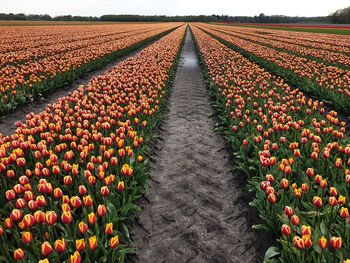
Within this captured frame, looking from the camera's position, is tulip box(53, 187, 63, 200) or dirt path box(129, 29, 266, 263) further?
dirt path box(129, 29, 266, 263)

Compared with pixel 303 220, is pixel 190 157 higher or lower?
lower

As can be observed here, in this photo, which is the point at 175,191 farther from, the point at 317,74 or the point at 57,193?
the point at 317,74

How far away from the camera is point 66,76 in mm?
15859

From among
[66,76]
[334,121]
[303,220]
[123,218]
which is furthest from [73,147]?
[66,76]

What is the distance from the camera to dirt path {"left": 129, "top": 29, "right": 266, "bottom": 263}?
456 cm

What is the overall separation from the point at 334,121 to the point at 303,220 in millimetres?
3652

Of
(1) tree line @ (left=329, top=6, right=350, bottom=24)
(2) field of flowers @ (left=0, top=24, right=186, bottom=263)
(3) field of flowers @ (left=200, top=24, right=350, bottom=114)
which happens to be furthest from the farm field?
(1) tree line @ (left=329, top=6, right=350, bottom=24)

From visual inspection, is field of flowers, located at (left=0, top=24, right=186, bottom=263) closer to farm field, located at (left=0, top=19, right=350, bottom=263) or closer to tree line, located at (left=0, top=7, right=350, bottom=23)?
farm field, located at (left=0, top=19, right=350, bottom=263)

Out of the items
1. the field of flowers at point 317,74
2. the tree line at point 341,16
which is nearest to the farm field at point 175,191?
the field of flowers at point 317,74

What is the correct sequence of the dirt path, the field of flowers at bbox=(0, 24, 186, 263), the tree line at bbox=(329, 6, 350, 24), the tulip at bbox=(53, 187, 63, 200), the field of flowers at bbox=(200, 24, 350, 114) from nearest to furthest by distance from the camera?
the field of flowers at bbox=(0, 24, 186, 263) → the tulip at bbox=(53, 187, 63, 200) → the dirt path → the field of flowers at bbox=(200, 24, 350, 114) → the tree line at bbox=(329, 6, 350, 24)

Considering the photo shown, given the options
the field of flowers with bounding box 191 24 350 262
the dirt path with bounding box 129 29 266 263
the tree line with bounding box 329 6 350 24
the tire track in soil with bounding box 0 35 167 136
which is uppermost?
the tree line with bounding box 329 6 350 24

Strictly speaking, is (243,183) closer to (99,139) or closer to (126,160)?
(126,160)

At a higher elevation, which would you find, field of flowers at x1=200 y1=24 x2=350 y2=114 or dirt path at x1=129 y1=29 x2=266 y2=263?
Answer: field of flowers at x1=200 y1=24 x2=350 y2=114

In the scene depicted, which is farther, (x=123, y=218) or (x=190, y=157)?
(x=190, y=157)
